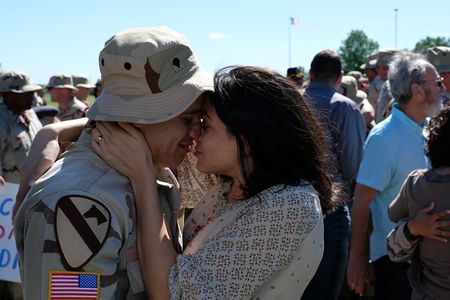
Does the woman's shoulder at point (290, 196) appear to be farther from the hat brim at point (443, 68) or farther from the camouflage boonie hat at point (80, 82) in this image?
the camouflage boonie hat at point (80, 82)

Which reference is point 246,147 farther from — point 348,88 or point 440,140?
point 348,88

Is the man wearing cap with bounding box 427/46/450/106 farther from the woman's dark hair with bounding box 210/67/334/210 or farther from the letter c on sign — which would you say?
the letter c on sign

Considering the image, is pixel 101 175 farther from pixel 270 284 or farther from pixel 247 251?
pixel 270 284

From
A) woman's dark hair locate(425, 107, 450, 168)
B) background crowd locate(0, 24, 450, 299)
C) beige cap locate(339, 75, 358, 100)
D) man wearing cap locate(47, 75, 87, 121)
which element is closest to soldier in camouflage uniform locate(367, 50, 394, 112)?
beige cap locate(339, 75, 358, 100)

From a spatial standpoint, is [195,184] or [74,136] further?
[195,184]

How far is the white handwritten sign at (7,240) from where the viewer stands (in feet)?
19.7

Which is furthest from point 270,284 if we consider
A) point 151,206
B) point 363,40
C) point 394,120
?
point 363,40

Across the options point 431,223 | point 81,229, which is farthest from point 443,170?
point 81,229

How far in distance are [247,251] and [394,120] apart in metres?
2.27

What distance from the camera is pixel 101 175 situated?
1.77 meters

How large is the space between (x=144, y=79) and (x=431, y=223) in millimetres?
1721

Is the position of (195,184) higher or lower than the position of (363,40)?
higher

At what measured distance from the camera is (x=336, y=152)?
15.0 feet

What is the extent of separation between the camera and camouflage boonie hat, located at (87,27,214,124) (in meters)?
1.80
